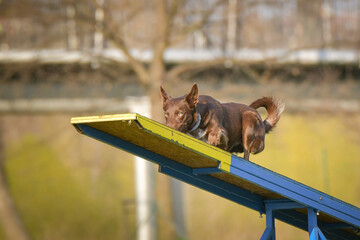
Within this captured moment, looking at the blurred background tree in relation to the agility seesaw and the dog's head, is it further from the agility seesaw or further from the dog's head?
the dog's head

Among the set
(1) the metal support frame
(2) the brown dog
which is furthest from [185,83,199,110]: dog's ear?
(1) the metal support frame

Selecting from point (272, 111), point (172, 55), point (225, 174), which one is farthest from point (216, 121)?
point (172, 55)

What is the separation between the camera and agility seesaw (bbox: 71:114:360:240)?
4.84 m

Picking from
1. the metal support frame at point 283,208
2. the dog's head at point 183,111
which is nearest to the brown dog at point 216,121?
the dog's head at point 183,111

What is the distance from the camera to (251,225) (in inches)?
714

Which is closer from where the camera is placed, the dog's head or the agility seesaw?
the agility seesaw

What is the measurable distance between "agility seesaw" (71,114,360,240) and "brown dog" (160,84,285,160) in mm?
194

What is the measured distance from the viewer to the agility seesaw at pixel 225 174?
4844 mm

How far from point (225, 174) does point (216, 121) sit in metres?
0.55

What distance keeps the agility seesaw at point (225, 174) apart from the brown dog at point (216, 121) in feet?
0.64

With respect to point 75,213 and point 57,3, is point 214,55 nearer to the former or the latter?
point 57,3

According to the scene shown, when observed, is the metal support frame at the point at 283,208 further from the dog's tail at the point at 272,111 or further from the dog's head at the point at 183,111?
the dog's head at the point at 183,111

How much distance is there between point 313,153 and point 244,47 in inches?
220

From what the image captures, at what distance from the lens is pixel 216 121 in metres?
5.25
